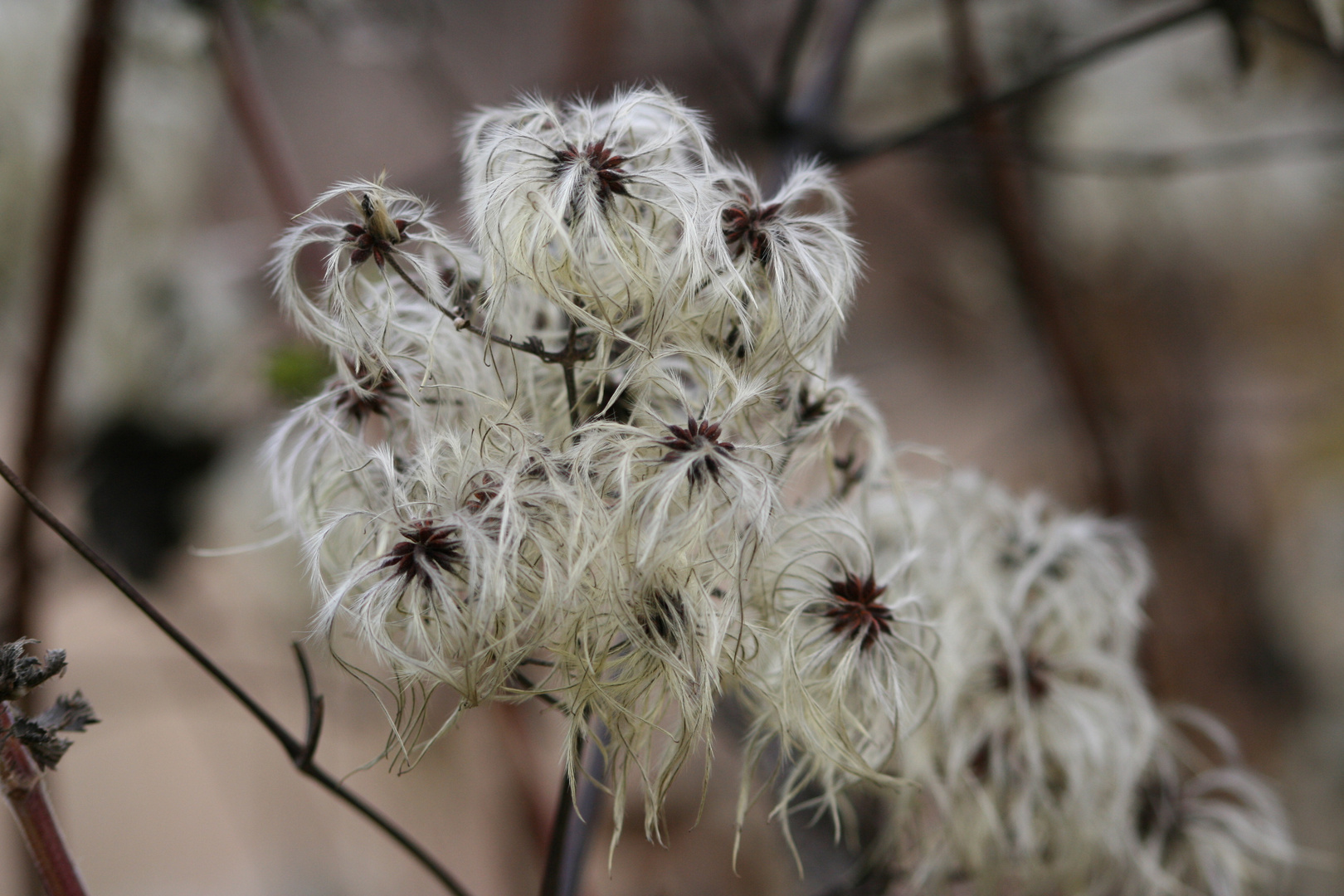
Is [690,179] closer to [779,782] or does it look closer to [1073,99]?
[779,782]

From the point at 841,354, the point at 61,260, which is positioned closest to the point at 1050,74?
the point at 61,260

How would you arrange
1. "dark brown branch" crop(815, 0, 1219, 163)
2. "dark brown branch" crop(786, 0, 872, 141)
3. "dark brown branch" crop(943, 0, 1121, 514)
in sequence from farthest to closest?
1. "dark brown branch" crop(943, 0, 1121, 514)
2. "dark brown branch" crop(786, 0, 872, 141)
3. "dark brown branch" crop(815, 0, 1219, 163)

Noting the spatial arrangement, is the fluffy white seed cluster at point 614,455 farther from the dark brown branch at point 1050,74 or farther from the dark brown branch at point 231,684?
the dark brown branch at point 1050,74

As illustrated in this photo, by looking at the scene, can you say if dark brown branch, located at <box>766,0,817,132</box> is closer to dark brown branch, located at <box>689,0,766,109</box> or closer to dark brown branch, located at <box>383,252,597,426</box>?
dark brown branch, located at <box>689,0,766,109</box>

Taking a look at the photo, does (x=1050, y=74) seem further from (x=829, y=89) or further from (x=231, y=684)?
(x=231, y=684)

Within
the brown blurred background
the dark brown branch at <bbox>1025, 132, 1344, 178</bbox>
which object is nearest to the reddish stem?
the brown blurred background

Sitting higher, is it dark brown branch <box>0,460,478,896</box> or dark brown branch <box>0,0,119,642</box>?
dark brown branch <box>0,0,119,642</box>
